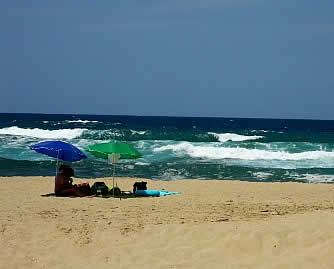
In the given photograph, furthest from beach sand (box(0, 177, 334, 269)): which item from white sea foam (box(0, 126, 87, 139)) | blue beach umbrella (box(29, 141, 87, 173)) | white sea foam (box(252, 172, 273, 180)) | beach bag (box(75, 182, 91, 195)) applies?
white sea foam (box(0, 126, 87, 139))

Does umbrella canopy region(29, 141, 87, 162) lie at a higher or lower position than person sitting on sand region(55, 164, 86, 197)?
higher

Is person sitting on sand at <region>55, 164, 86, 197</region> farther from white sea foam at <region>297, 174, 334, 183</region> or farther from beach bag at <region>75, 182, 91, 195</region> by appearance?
white sea foam at <region>297, 174, 334, 183</region>

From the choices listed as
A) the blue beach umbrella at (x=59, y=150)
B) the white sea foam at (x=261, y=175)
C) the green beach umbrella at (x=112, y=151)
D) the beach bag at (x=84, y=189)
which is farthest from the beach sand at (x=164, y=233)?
the white sea foam at (x=261, y=175)

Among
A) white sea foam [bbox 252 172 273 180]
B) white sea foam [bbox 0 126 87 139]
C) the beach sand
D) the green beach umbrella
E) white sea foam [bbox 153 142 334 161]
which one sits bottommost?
the beach sand

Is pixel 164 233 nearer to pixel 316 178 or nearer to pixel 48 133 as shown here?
pixel 316 178

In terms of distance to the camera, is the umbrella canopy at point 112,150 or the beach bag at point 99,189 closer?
the umbrella canopy at point 112,150

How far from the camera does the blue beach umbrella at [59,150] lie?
1101cm

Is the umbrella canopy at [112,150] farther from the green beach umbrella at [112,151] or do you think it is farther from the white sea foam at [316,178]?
the white sea foam at [316,178]

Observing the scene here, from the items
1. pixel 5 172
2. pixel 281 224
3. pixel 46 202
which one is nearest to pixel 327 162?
pixel 5 172

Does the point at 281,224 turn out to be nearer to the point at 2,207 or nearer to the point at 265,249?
the point at 265,249

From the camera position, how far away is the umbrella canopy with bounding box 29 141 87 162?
11.0 metres

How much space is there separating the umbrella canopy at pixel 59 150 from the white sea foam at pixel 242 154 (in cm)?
1509

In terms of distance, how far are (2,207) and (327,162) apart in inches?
752

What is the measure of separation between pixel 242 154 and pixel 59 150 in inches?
702
